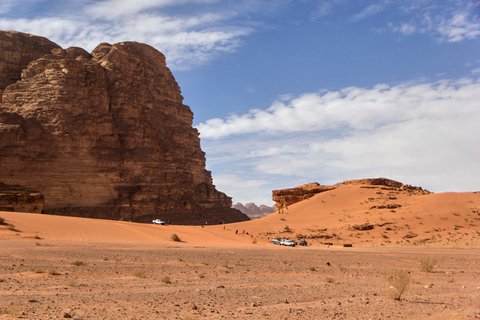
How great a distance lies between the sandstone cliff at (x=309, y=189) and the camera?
48531mm

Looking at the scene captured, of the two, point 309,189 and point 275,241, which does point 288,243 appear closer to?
point 275,241

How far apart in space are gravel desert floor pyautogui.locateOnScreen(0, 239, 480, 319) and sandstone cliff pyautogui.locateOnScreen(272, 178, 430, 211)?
28.1 m

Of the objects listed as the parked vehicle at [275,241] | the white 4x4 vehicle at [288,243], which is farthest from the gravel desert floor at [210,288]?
the parked vehicle at [275,241]

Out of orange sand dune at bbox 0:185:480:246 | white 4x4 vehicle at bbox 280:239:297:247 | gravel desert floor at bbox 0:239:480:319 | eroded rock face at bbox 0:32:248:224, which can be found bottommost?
gravel desert floor at bbox 0:239:480:319

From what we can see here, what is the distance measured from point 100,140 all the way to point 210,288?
235 ft

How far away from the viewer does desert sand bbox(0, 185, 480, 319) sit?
30.5 feet

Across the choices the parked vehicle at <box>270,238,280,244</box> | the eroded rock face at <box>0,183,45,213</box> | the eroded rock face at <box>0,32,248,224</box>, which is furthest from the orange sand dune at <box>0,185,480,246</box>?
the eroded rock face at <box>0,32,248,224</box>

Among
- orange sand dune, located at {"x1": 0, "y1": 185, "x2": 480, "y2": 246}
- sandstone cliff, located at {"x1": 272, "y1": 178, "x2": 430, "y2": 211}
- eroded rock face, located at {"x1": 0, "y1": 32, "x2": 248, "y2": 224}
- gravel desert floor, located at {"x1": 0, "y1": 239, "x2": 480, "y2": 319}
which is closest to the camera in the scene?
gravel desert floor, located at {"x1": 0, "y1": 239, "x2": 480, "y2": 319}

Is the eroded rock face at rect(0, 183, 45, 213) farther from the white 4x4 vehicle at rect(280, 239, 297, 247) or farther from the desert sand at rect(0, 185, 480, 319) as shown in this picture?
the white 4x4 vehicle at rect(280, 239, 297, 247)

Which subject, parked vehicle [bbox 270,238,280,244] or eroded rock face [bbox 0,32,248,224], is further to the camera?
eroded rock face [bbox 0,32,248,224]

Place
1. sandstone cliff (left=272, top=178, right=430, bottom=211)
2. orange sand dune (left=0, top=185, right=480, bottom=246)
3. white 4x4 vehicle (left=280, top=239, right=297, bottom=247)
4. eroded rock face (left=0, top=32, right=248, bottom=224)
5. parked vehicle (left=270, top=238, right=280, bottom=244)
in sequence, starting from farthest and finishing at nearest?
1. eroded rock face (left=0, top=32, right=248, bottom=224)
2. sandstone cliff (left=272, top=178, right=430, bottom=211)
3. parked vehicle (left=270, top=238, right=280, bottom=244)
4. white 4x4 vehicle (left=280, top=239, right=297, bottom=247)
5. orange sand dune (left=0, top=185, right=480, bottom=246)

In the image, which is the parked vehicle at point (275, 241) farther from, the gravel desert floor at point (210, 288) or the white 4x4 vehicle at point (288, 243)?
the gravel desert floor at point (210, 288)

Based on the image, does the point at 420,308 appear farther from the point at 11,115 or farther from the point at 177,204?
the point at 11,115

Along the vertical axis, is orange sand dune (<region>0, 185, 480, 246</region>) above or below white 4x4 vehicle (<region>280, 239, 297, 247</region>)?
above
